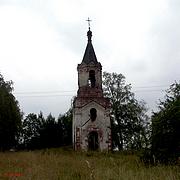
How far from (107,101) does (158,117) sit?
2366 centimetres

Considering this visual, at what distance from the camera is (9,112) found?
37594mm

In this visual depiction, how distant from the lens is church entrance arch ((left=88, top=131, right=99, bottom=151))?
40469mm

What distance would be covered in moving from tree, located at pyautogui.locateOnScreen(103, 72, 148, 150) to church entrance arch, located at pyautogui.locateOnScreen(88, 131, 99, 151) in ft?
15.4

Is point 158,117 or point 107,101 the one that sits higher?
point 107,101

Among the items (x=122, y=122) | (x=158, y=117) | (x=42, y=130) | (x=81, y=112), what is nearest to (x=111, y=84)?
(x=122, y=122)

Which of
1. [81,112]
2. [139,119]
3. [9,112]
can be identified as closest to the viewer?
[9,112]

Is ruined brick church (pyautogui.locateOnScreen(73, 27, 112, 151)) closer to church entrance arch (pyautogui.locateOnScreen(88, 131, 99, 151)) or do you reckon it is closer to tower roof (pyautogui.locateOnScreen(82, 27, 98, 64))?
church entrance arch (pyautogui.locateOnScreen(88, 131, 99, 151))

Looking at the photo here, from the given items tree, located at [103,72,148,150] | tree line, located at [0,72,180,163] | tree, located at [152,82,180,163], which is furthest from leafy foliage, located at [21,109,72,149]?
tree, located at [152,82,180,163]

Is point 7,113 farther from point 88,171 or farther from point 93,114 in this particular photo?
point 88,171

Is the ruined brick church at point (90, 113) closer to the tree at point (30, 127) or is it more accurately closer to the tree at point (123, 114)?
the tree at point (123, 114)

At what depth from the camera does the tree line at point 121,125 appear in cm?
1720

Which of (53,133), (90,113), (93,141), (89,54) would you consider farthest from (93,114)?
(53,133)

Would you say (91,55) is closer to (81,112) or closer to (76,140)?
(81,112)

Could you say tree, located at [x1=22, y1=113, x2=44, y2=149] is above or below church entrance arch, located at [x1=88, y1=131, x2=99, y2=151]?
above
